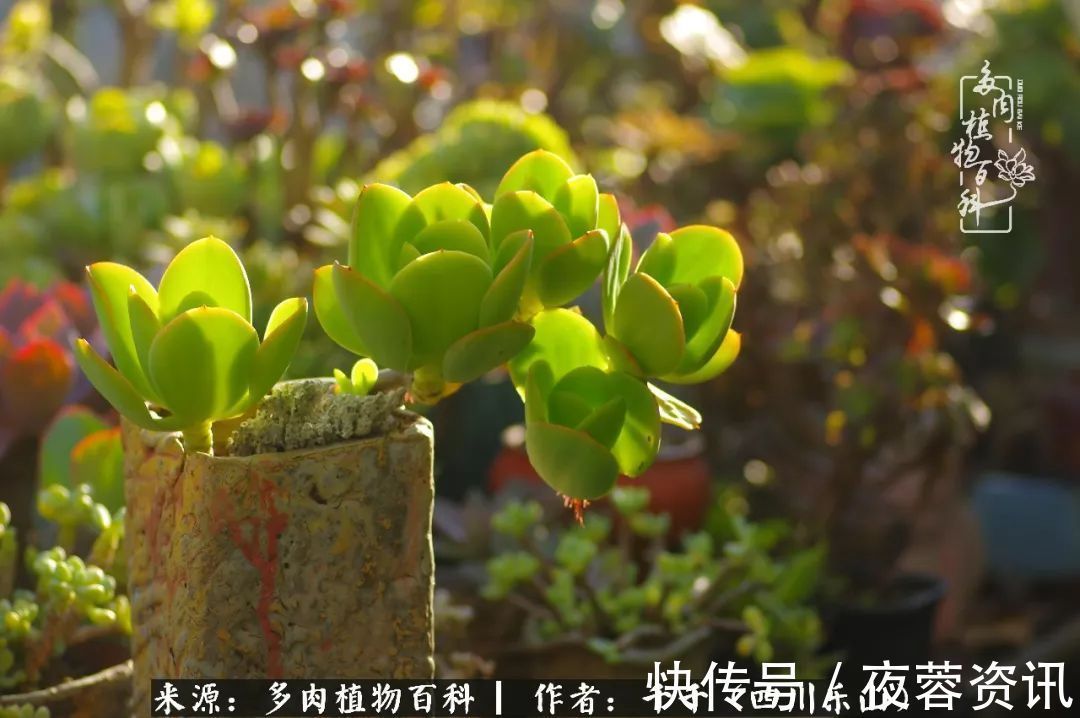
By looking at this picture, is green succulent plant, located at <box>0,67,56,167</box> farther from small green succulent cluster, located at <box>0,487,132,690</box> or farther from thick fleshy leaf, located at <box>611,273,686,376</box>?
thick fleshy leaf, located at <box>611,273,686,376</box>

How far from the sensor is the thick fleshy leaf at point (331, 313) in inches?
19.2

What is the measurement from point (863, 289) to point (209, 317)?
0.76m

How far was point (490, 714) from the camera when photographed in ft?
2.49

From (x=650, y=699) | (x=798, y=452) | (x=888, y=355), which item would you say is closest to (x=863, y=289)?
(x=888, y=355)

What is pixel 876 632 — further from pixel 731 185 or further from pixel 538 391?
pixel 731 185

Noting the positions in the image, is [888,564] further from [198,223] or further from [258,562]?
[258,562]

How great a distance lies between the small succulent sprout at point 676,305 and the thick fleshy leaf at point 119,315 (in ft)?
0.57

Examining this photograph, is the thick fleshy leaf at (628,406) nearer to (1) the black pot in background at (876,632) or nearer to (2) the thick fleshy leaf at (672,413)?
(2) the thick fleshy leaf at (672,413)

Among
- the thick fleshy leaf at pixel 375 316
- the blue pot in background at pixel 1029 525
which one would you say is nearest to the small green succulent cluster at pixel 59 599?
the thick fleshy leaf at pixel 375 316

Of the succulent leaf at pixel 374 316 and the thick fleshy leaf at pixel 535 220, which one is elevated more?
the thick fleshy leaf at pixel 535 220

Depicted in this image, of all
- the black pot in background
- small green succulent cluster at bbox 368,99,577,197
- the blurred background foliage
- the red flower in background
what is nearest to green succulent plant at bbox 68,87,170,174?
the blurred background foliage

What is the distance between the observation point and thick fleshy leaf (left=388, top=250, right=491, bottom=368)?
1.46ft

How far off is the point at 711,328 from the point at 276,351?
0.16 m

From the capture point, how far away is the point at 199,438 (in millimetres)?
488
